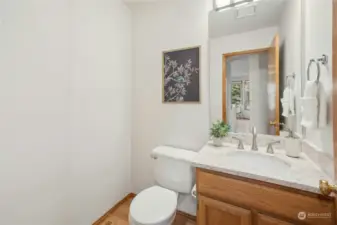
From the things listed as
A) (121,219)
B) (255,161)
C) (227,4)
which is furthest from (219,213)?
(227,4)

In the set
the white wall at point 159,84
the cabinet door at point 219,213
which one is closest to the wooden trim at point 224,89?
the white wall at point 159,84

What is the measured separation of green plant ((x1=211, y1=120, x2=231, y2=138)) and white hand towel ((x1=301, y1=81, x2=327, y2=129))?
0.59m

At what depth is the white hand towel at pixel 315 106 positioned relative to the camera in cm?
85

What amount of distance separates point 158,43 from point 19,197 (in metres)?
1.79

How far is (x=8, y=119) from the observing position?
3.26ft

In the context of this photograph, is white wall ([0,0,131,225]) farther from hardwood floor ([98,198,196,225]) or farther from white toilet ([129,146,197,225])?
white toilet ([129,146,197,225])

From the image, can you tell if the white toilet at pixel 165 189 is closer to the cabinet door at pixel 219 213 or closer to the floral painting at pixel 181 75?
the cabinet door at pixel 219 213

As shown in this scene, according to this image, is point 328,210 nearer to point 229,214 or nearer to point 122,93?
point 229,214

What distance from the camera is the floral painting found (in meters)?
1.63

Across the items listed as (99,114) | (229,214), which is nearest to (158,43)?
(99,114)

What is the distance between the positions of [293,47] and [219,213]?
134 cm

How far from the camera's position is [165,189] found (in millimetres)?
1476

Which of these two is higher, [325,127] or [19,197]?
[325,127]

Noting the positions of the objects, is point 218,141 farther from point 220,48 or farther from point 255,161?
point 220,48
